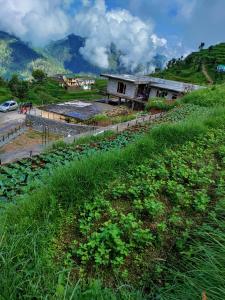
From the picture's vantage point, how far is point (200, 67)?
52688mm

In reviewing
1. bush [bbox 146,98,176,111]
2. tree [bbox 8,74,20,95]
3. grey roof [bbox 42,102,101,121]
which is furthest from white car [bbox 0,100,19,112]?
bush [bbox 146,98,176,111]

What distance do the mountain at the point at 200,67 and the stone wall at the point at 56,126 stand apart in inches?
1244

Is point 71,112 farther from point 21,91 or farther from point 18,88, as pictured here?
point 18,88

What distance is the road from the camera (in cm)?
2522

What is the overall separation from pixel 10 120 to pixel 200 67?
39.5 meters

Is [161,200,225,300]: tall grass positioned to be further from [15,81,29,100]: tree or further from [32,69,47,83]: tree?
[32,69,47,83]: tree

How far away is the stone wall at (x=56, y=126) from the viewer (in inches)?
782

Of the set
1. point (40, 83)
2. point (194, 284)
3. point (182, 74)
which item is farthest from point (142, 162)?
point (40, 83)

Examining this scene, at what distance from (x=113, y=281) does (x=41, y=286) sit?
2.75 ft

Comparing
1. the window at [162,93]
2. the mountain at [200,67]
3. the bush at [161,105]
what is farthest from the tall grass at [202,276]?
the mountain at [200,67]

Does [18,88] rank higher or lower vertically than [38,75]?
lower

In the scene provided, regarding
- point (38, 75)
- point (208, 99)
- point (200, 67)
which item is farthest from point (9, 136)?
point (38, 75)

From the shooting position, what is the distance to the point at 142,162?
5.21 meters

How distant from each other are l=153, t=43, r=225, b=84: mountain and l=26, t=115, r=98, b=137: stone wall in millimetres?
31603
